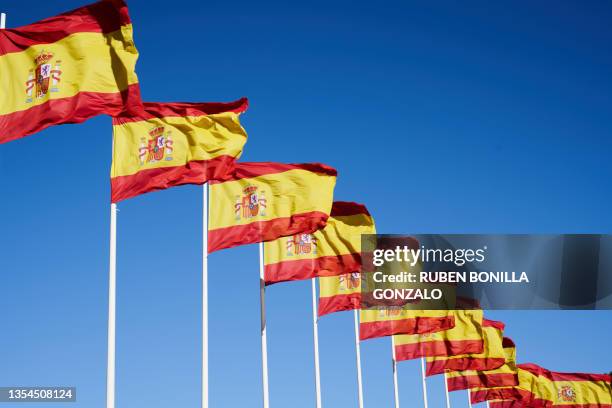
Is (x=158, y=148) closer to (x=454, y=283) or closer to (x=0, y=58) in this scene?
(x=0, y=58)

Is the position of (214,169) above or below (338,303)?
below

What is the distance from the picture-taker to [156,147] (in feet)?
86.9

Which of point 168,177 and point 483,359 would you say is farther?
point 483,359

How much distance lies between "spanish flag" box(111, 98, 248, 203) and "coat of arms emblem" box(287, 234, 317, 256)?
8.29 m

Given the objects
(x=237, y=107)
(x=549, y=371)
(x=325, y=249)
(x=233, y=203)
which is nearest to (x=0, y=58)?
(x=237, y=107)

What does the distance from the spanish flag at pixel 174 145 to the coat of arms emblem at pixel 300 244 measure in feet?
27.2

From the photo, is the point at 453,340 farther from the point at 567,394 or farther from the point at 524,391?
the point at 567,394

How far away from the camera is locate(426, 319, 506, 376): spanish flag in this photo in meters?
60.8

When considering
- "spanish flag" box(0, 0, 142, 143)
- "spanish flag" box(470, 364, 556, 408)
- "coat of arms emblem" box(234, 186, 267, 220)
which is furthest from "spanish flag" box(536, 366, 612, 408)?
"spanish flag" box(0, 0, 142, 143)

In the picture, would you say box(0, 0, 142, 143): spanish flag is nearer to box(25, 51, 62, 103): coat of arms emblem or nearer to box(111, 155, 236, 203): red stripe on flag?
box(25, 51, 62, 103): coat of arms emblem

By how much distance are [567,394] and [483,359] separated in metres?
29.9


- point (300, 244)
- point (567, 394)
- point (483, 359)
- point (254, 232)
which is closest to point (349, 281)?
point (300, 244)

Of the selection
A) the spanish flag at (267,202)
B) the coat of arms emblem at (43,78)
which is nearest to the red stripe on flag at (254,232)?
the spanish flag at (267,202)

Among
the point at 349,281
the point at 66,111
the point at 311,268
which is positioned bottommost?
the point at 66,111
